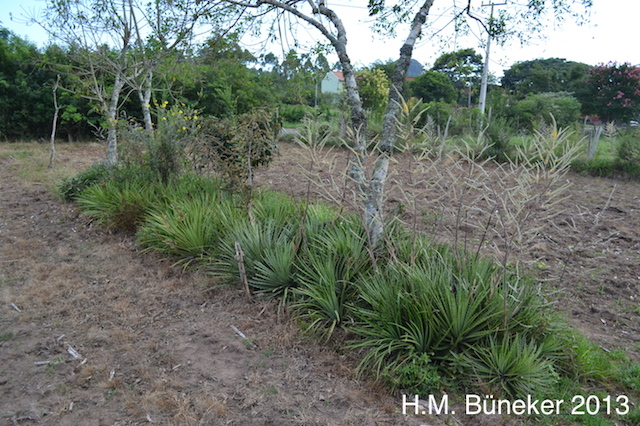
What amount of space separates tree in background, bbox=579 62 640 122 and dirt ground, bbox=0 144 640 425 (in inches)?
670

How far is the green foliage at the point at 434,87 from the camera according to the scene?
29.6m

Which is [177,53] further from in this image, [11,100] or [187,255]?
[11,100]

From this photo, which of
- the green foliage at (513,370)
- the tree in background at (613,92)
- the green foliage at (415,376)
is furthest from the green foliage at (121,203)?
the tree in background at (613,92)

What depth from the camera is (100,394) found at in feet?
9.48

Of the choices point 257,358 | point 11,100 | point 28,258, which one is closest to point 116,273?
point 28,258

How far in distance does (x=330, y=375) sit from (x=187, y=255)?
2.60 metres

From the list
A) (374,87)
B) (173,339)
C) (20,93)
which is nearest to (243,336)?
(173,339)

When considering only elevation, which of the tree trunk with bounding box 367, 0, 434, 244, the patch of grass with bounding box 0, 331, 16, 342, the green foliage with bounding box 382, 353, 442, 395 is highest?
the tree trunk with bounding box 367, 0, 434, 244

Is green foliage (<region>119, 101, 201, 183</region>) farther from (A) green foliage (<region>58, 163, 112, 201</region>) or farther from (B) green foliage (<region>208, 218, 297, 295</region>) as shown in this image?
(B) green foliage (<region>208, 218, 297, 295</region>)

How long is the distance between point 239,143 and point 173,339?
257 centimetres

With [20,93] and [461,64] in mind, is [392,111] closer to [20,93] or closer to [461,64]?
[461,64]

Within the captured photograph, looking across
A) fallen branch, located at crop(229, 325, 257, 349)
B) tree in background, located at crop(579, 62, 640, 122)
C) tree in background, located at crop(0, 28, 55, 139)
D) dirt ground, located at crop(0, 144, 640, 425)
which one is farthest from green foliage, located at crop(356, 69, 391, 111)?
fallen branch, located at crop(229, 325, 257, 349)

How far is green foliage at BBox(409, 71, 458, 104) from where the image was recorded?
29594 millimetres

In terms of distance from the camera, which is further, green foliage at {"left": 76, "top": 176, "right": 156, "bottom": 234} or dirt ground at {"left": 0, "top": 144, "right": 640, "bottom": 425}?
green foliage at {"left": 76, "top": 176, "right": 156, "bottom": 234}
